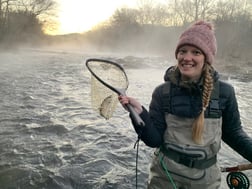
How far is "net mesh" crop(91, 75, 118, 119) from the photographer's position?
347 centimetres

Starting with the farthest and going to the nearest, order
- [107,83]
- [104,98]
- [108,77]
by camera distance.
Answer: [108,77] < [104,98] < [107,83]

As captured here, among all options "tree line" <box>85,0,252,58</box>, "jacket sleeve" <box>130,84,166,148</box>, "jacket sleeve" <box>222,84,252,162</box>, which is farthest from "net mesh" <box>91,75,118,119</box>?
"tree line" <box>85,0,252,58</box>

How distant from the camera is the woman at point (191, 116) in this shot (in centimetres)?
284

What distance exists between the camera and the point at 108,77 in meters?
3.60

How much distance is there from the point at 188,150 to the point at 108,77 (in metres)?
1.27

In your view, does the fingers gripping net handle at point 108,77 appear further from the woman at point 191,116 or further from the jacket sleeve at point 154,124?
the woman at point 191,116

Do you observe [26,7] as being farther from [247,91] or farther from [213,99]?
[213,99]

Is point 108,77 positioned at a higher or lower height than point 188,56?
lower

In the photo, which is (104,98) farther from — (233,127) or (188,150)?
(233,127)

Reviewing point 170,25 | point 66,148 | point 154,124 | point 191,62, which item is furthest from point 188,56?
point 170,25

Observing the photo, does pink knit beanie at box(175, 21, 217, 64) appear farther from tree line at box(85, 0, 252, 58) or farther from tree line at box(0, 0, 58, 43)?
tree line at box(0, 0, 58, 43)

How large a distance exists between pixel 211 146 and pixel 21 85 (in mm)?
14730

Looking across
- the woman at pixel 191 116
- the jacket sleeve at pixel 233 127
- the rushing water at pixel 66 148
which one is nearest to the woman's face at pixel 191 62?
the woman at pixel 191 116

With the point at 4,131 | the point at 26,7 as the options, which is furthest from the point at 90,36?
the point at 4,131
